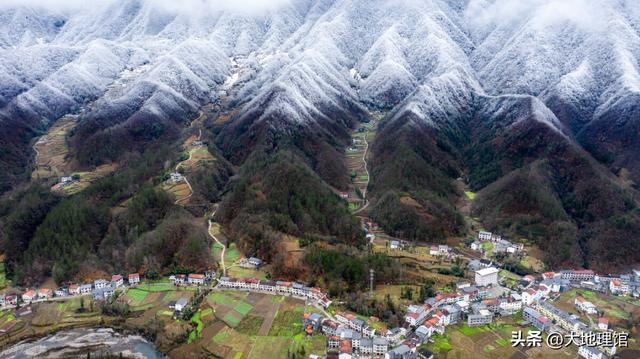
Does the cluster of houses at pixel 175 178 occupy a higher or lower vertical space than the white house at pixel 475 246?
higher

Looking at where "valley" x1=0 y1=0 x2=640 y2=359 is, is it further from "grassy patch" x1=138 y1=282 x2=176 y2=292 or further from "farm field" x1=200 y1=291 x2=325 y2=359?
"grassy patch" x1=138 y1=282 x2=176 y2=292

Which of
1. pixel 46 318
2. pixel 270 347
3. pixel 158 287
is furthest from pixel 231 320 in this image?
pixel 46 318

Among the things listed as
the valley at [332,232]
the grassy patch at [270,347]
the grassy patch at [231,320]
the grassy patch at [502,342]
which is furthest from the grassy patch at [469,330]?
the grassy patch at [231,320]

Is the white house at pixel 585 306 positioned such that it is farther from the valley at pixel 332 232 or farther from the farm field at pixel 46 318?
the farm field at pixel 46 318

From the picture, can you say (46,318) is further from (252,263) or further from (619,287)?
(619,287)

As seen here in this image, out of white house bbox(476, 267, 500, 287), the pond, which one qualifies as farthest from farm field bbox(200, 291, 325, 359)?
white house bbox(476, 267, 500, 287)
